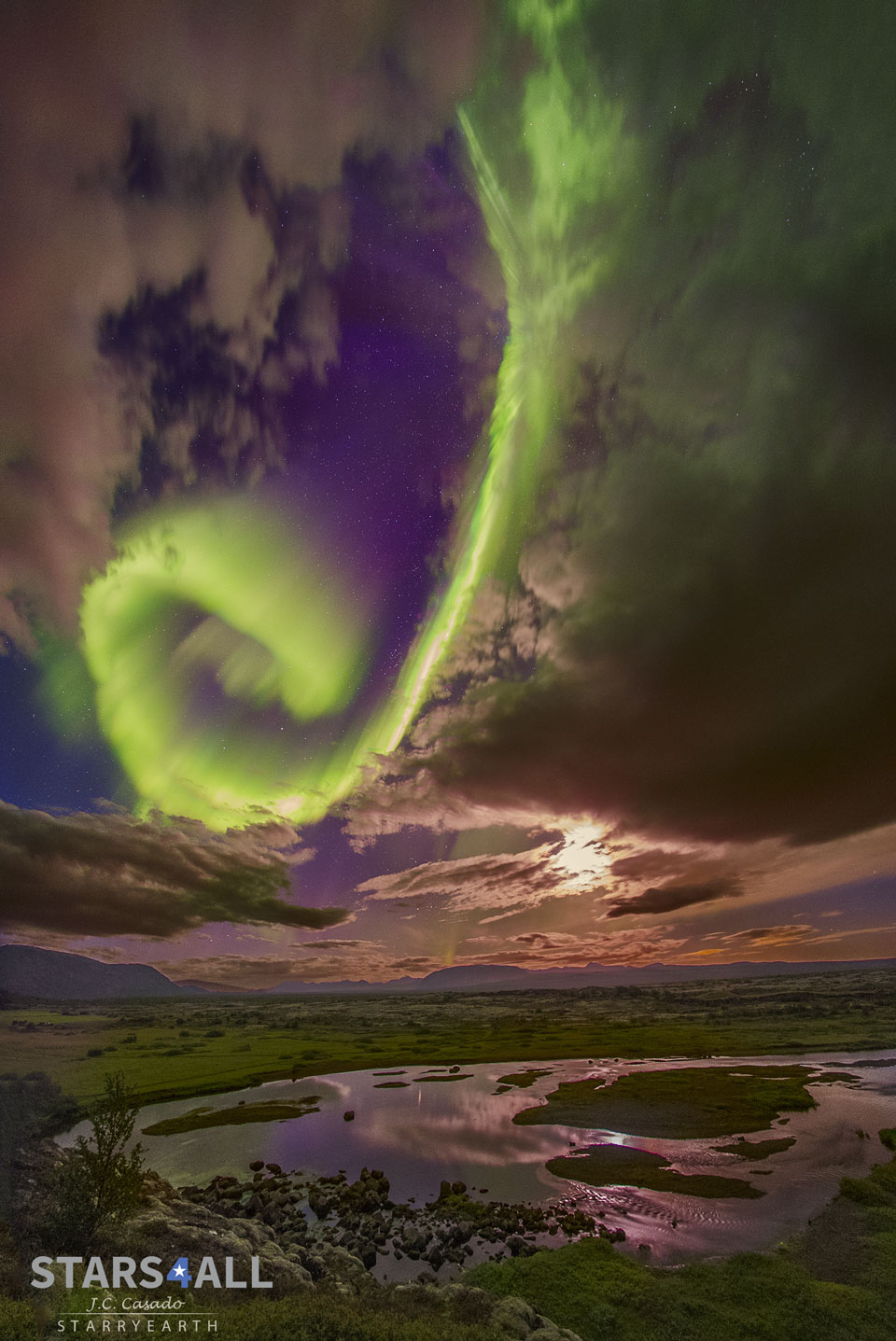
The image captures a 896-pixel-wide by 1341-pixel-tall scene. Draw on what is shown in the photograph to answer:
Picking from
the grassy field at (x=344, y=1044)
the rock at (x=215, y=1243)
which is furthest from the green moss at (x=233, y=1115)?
the rock at (x=215, y=1243)

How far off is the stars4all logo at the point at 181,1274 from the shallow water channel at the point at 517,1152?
10.1 meters

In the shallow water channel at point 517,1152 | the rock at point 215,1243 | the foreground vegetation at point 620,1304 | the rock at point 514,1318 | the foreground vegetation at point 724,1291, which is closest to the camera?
the foreground vegetation at point 620,1304

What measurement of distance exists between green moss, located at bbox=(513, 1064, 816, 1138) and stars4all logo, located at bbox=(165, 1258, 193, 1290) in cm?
4584

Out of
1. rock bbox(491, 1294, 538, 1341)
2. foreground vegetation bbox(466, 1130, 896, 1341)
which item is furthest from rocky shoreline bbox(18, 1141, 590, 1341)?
foreground vegetation bbox(466, 1130, 896, 1341)

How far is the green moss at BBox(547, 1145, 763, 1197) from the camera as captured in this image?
40562 millimetres

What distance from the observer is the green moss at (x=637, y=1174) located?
40.6m

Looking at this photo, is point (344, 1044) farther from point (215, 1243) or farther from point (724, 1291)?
point (724, 1291)

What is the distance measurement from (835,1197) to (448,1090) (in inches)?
2242

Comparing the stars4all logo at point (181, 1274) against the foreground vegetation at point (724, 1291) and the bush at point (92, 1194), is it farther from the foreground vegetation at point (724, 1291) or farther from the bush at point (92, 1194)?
the foreground vegetation at point (724, 1291)

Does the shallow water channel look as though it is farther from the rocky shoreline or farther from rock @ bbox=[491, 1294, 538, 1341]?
rock @ bbox=[491, 1294, 538, 1341]

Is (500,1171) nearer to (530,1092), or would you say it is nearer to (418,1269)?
(418,1269)

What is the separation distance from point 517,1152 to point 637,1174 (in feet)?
37.8

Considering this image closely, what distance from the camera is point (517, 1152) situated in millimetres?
50438

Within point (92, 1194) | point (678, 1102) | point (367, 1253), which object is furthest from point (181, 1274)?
point (678, 1102)
